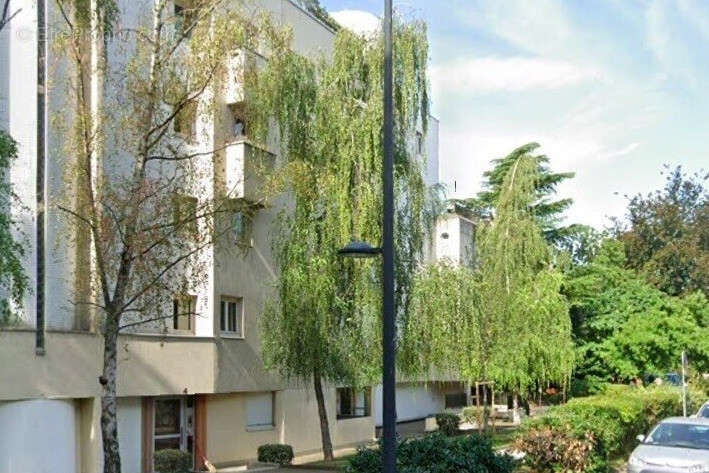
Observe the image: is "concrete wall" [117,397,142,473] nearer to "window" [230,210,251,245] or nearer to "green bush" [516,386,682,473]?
"window" [230,210,251,245]

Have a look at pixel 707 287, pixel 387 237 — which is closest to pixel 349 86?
pixel 387 237

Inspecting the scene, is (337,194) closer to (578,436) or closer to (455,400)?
(578,436)

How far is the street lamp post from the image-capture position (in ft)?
35.3

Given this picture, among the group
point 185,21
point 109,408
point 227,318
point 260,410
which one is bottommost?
point 260,410

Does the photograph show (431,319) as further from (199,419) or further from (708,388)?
(708,388)

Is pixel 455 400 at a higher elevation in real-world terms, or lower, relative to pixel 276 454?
lower

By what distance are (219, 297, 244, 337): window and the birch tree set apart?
772 centimetres

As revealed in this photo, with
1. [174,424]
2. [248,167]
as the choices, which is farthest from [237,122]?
[174,424]

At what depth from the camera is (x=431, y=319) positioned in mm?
19562

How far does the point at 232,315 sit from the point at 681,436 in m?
12.3

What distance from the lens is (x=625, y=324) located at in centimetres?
3316

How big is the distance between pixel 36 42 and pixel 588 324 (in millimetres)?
25152

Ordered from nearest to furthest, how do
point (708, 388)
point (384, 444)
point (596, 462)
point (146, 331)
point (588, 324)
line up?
point (384, 444) → point (596, 462) → point (146, 331) → point (588, 324) → point (708, 388)

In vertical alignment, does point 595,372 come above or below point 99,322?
below
